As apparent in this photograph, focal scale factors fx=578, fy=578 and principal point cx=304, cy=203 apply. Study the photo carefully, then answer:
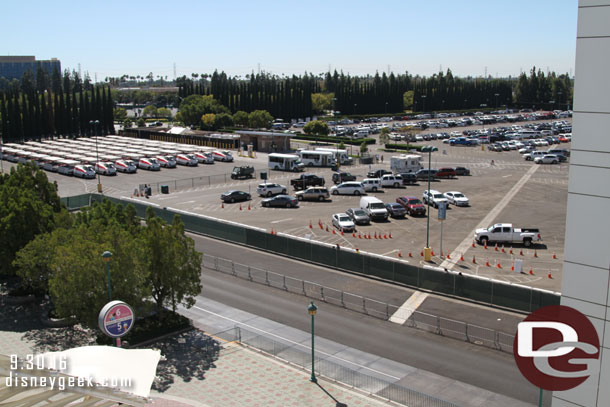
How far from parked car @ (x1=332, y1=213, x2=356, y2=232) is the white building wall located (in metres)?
31.8

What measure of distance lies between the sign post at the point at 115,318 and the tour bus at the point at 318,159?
187ft

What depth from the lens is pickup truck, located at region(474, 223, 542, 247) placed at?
130ft

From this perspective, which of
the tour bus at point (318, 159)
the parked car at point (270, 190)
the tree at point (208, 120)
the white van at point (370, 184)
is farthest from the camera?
the tree at point (208, 120)

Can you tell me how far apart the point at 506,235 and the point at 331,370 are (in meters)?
21.7

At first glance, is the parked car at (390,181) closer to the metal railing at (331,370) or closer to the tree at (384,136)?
the metal railing at (331,370)

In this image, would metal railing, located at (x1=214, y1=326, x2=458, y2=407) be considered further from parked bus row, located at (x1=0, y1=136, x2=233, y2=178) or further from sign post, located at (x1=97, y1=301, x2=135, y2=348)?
parked bus row, located at (x1=0, y1=136, x2=233, y2=178)

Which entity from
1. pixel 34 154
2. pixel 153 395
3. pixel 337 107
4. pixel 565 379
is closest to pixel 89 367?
pixel 153 395

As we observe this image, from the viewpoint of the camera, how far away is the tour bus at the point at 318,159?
77500 mm

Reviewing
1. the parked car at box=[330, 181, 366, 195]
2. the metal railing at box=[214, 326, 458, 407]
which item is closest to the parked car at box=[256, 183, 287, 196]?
the parked car at box=[330, 181, 366, 195]

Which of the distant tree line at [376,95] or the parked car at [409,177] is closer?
the parked car at [409,177]

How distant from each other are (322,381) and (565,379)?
11.8 m

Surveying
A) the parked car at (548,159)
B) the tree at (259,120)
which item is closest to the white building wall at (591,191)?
the parked car at (548,159)

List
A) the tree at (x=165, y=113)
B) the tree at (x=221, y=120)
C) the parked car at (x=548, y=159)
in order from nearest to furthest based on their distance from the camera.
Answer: the parked car at (x=548, y=159), the tree at (x=221, y=120), the tree at (x=165, y=113)

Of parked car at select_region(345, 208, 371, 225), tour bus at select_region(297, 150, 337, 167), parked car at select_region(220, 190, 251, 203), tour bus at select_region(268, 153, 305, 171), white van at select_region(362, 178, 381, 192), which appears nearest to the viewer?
parked car at select_region(345, 208, 371, 225)
